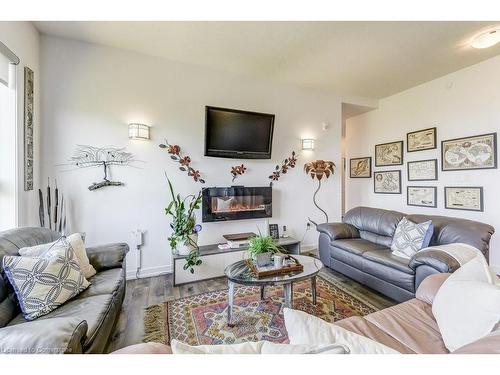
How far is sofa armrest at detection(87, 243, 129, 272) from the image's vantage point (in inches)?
78.1

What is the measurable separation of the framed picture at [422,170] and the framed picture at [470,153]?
5.5 inches

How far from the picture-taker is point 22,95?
2.12 meters

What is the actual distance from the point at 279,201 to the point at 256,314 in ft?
6.58

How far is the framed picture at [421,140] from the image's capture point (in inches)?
142

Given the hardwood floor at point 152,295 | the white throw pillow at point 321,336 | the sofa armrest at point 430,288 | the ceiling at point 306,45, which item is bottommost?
the hardwood floor at point 152,295

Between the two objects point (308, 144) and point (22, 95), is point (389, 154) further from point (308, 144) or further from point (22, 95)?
point (22, 95)

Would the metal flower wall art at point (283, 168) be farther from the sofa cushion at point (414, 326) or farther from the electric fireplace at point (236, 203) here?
the sofa cushion at point (414, 326)

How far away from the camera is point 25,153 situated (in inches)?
85.2

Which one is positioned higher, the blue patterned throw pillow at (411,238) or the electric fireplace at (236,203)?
the electric fireplace at (236,203)

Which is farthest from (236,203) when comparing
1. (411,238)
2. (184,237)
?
(411,238)

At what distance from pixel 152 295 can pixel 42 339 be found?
1775mm

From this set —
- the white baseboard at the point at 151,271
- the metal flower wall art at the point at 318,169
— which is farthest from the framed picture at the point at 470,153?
the white baseboard at the point at 151,271

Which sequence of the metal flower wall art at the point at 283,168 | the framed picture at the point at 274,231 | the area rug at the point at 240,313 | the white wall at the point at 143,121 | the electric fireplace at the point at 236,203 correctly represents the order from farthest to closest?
the metal flower wall art at the point at 283,168 < the framed picture at the point at 274,231 < the electric fireplace at the point at 236,203 < the white wall at the point at 143,121 < the area rug at the point at 240,313
